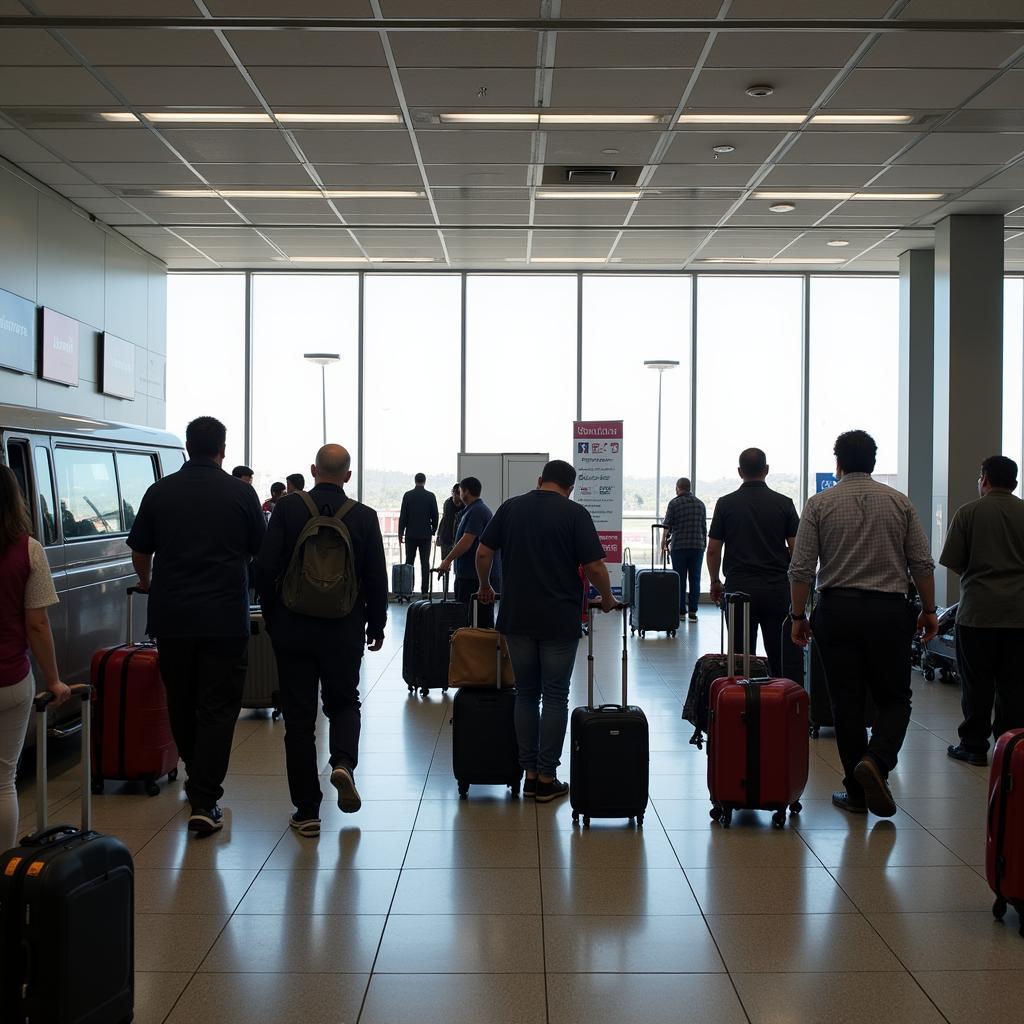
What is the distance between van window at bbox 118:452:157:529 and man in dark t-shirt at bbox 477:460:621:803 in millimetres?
2774

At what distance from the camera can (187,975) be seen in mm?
3275

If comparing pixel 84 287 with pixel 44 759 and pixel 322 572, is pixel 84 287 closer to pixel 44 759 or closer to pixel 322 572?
pixel 322 572

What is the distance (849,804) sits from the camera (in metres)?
5.10

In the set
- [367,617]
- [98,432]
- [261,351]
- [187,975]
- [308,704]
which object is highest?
[261,351]

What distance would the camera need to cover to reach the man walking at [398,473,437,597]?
Result: 1439 centimetres

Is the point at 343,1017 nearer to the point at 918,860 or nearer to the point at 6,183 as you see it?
the point at 918,860

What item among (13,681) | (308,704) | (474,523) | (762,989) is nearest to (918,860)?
(762,989)

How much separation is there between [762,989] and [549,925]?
769mm

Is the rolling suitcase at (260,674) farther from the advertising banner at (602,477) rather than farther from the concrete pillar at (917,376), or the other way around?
the concrete pillar at (917,376)

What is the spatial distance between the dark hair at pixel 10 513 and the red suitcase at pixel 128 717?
179 centimetres

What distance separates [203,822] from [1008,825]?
3055mm

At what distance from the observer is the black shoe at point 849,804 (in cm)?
508

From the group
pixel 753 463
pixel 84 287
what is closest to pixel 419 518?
pixel 84 287

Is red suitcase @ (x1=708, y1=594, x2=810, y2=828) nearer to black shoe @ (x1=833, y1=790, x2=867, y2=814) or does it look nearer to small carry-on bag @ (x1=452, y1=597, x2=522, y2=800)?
black shoe @ (x1=833, y1=790, x2=867, y2=814)
